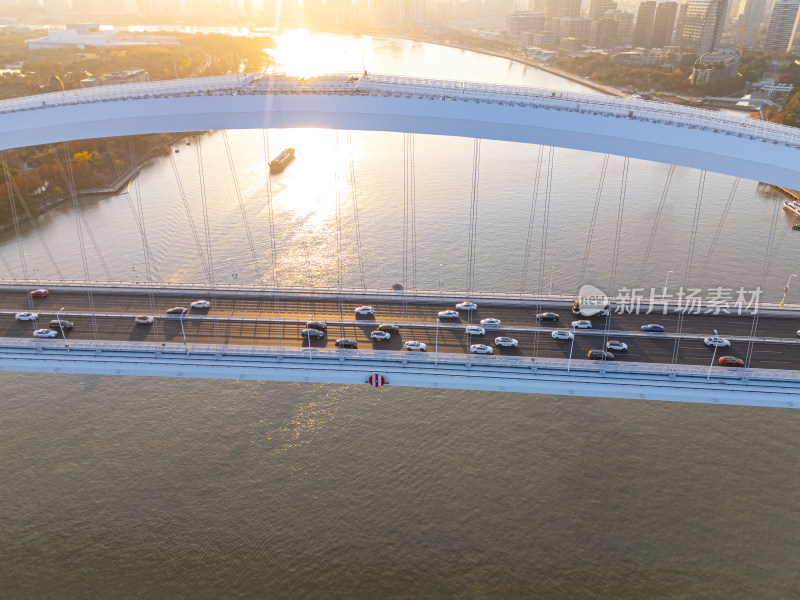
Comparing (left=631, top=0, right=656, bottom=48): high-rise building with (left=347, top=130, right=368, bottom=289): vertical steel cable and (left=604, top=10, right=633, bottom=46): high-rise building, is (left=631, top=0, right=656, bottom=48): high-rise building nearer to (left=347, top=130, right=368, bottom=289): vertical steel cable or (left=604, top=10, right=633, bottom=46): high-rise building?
(left=604, top=10, right=633, bottom=46): high-rise building

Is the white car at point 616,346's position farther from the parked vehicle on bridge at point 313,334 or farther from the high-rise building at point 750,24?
the high-rise building at point 750,24

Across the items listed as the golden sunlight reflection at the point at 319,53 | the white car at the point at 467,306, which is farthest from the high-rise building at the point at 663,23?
the white car at the point at 467,306

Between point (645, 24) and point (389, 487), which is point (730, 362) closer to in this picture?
point (389, 487)

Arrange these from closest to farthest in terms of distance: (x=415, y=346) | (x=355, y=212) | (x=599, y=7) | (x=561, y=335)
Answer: (x=415, y=346) < (x=561, y=335) < (x=355, y=212) < (x=599, y=7)

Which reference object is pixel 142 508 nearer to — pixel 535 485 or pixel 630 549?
pixel 535 485

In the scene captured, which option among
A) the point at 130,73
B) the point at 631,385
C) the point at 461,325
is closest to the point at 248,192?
the point at 461,325

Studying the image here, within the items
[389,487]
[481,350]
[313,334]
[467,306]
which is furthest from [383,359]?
[467,306]

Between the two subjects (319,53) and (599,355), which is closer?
(599,355)
